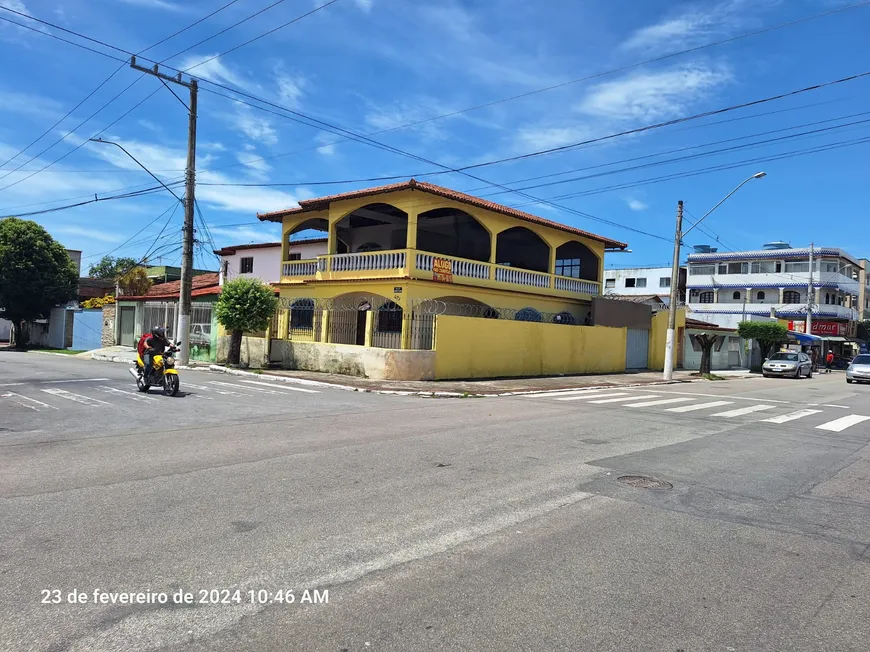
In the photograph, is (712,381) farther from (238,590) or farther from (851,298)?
(851,298)

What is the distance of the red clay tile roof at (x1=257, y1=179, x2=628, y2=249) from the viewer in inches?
886

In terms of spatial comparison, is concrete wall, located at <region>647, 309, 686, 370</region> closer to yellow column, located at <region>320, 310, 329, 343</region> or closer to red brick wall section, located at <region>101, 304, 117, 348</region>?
yellow column, located at <region>320, 310, 329, 343</region>

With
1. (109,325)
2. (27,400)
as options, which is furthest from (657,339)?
(109,325)

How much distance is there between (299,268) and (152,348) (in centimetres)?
1377

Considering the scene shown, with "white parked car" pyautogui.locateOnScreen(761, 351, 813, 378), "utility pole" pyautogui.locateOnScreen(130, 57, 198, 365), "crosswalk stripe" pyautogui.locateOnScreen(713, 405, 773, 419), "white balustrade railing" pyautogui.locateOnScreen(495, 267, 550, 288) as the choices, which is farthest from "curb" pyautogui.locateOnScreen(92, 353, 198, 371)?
"white parked car" pyautogui.locateOnScreen(761, 351, 813, 378)

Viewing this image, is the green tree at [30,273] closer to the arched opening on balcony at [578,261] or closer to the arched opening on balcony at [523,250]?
the arched opening on balcony at [523,250]

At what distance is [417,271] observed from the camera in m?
22.5

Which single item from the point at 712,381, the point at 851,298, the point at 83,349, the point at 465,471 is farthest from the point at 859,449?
the point at 851,298

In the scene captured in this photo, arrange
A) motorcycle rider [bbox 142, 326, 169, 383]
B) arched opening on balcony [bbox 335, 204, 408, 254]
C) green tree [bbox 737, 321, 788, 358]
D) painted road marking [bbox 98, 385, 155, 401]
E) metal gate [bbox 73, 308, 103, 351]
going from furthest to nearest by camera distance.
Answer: green tree [bbox 737, 321, 788, 358], metal gate [bbox 73, 308, 103, 351], arched opening on balcony [bbox 335, 204, 408, 254], motorcycle rider [bbox 142, 326, 169, 383], painted road marking [bbox 98, 385, 155, 401]

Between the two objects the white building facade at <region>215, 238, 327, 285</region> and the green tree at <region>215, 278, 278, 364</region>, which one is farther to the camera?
the white building facade at <region>215, 238, 327, 285</region>

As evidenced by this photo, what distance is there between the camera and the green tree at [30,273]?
3622 centimetres

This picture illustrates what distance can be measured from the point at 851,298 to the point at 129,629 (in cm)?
7591

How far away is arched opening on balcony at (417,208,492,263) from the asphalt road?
18.3 m

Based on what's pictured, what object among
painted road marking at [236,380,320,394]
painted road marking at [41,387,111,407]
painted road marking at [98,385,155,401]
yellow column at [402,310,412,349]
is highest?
yellow column at [402,310,412,349]
